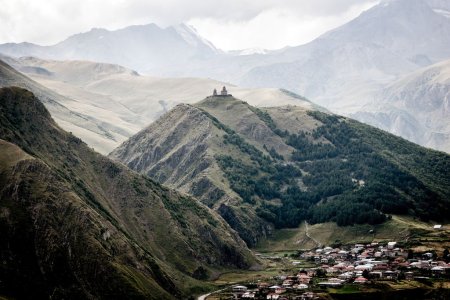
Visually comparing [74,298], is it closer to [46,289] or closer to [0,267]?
[46,289]

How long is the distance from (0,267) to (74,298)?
2338 cm

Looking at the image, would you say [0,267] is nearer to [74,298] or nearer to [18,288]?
[18,288]

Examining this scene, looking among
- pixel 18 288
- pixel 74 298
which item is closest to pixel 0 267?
pixel 18 288

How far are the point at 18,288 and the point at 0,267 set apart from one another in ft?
27.8

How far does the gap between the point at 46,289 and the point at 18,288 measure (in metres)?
8.19

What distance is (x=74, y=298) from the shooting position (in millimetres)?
198625

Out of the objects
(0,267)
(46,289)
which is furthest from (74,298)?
(0,267)

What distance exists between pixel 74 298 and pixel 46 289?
8712 mm

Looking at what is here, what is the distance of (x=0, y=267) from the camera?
196625mm

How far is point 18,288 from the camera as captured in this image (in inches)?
7662
